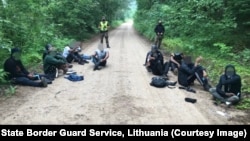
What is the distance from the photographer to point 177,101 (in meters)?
10.1

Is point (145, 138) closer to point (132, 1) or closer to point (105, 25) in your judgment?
point (105, 25)

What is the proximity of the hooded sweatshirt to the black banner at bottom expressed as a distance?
2.63 m

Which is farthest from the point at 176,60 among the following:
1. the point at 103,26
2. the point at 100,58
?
the point at 103,26

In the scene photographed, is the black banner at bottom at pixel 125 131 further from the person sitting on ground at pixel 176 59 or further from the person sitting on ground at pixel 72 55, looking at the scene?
the person sitting on ground at pixel 72 55

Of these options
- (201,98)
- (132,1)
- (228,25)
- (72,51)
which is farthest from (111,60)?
(132,1)

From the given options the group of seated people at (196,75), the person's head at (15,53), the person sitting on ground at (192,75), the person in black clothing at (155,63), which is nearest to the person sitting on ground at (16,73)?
the person's head at (15,53)

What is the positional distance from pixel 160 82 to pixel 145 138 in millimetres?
5063

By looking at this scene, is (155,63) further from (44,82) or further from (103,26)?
(103,26)

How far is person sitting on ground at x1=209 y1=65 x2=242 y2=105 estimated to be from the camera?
33.0 ft

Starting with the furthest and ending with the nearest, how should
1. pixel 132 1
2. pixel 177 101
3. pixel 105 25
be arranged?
pixel 132 1, pixel 105 25, pixel 177 101

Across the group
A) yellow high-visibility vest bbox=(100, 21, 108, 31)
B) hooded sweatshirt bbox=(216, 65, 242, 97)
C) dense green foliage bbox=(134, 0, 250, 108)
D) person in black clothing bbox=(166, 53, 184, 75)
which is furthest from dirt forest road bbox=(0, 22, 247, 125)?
yellow high-visibility vest bbox=(100, 21, 108, 31)

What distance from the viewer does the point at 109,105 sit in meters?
9.40

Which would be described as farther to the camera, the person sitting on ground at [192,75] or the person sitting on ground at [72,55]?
the person sitting on ground at [72,55]

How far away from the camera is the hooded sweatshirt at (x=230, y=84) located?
10.1m
